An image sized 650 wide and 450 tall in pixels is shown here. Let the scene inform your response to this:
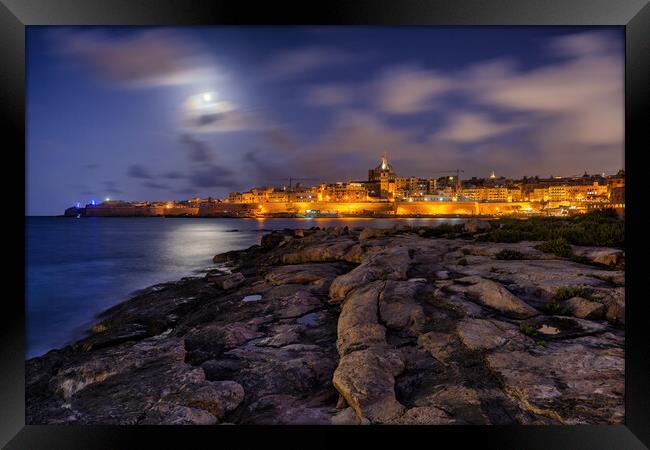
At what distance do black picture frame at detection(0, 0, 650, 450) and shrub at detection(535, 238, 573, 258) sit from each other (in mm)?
3034

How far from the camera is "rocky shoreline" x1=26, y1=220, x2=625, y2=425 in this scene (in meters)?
2.96

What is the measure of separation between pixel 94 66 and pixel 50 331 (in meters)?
5.34

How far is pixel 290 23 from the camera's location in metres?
3.38

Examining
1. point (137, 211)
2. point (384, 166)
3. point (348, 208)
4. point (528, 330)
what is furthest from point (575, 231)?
point (137, 211)

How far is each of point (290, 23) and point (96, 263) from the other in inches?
524

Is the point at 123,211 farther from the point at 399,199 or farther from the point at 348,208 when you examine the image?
the point at 399,199

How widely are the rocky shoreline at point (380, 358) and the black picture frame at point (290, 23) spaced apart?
0.50 feet

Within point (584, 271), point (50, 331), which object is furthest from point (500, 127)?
point (50, 331)

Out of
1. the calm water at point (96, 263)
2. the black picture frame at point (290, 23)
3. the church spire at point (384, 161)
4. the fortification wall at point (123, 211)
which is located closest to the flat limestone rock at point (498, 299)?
the black picture frame at point (290, 23)

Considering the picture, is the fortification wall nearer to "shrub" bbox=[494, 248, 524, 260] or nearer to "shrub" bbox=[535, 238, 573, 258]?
"shrub" bbox=[494, 248, 524, 260]

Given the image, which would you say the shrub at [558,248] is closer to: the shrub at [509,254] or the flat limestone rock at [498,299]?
the shrub at [509,254]

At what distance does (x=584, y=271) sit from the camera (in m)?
5.07

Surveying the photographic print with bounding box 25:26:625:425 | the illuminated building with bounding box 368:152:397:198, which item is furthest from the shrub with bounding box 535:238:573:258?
the illuminated building with bounding box 368:152:397:198

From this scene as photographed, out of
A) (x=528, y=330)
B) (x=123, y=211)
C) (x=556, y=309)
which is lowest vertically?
(x=528, y=330)
